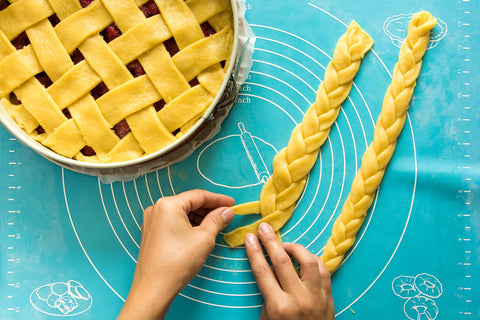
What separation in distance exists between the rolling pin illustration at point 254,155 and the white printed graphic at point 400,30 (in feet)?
1.66

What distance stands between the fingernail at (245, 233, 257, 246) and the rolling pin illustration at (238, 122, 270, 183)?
161mm

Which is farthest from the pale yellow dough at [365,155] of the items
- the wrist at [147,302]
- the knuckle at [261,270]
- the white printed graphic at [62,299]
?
the white printed graphic at [62,299]

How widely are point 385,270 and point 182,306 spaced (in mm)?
612

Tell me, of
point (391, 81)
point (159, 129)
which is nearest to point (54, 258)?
point (159, 129)

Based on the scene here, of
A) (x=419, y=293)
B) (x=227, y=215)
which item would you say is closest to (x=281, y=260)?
(x=227, y=215)

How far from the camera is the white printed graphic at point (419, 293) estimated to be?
96 centimetres

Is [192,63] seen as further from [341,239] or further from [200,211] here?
[341,239]

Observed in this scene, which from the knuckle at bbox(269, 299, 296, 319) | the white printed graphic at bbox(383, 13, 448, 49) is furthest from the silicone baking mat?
the knuckle at bbox(269, 299, 296, 319)

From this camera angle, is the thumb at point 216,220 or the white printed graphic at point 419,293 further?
the white printed graphic at point 419,293

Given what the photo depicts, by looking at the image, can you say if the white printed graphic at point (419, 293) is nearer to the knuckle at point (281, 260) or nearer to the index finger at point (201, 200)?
the knuckle at point (281, 260)

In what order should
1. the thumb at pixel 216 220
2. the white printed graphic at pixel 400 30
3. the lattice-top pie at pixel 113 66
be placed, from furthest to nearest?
the white printed graphic at pixel 400 30, the thumb at pixel 216 220, the lattice-top pie at pixel 113 66

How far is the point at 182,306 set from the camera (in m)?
0.97

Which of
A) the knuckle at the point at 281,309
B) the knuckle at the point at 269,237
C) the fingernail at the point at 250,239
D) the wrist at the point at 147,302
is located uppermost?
the knuckle at the point at 269,237

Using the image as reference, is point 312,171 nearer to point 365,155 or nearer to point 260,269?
point 365,155
